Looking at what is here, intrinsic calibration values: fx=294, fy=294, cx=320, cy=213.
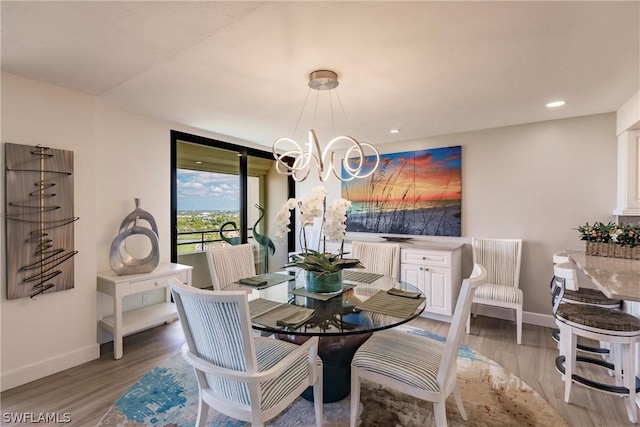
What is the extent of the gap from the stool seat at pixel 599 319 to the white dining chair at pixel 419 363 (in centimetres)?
94

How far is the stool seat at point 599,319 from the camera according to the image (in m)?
1.85

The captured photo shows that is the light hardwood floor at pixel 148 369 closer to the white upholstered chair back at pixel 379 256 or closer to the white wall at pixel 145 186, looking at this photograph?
the white wall at pixel 145 186

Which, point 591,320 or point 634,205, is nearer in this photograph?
point 591,320

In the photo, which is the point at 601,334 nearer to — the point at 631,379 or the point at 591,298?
the point at 631,379

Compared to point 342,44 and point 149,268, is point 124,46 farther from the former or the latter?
point 149,268

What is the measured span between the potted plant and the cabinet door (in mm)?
1764

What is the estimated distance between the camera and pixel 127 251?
3.09m

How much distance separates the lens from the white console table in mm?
2635

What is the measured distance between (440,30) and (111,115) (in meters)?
3.14

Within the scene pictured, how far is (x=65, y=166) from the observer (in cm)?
247

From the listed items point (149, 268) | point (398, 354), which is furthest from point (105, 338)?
point (398, 354)

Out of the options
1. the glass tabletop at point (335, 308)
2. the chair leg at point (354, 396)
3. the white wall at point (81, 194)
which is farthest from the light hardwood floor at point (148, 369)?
the chair leg at point (354, 396)

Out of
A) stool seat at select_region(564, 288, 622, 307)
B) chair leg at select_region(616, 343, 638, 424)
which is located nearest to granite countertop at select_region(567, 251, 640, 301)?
stool seat at select_region(564, 288, 622, 307)

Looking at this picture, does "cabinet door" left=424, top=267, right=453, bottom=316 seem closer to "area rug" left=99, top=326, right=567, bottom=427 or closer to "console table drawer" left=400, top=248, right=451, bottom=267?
"console table drawer" left=400, top=248, right=451, bottom=267
